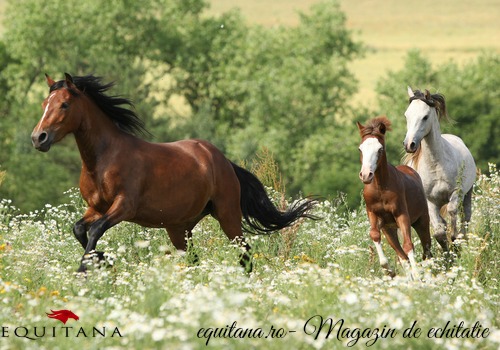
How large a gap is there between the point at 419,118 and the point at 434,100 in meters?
0.41

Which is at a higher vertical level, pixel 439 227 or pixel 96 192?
pixel 96 192

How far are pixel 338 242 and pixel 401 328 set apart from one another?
4588mm

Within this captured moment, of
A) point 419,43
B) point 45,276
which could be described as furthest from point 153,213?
point 419,43

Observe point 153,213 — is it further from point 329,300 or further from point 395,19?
point 395,19

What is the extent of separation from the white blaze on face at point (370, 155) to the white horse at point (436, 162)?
1.59 meters

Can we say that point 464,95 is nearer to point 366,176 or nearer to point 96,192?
point 366,176

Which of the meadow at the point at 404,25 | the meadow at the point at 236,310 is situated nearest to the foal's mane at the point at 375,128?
the meadow at the point at 236,310

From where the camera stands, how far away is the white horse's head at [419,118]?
412 inches

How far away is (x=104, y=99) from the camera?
9359 millimetres

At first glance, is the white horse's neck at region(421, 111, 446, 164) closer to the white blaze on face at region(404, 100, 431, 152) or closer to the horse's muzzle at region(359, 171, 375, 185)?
the white blaze on face at region(404, 100, 431, 152)

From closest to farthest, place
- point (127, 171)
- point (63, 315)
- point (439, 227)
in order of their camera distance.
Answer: point (63, 315) → point (127, 171) → point (439, 227)

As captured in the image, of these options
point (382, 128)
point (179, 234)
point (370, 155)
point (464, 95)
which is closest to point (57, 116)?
point (179, 234)

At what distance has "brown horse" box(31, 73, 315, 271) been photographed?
892 centimetres

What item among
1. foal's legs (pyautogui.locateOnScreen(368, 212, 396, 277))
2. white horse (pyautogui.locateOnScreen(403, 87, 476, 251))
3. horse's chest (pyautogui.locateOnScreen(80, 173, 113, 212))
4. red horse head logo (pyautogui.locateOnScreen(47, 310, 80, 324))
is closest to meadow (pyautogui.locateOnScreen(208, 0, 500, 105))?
white horse (pyautogui.locateOnScreen(403, 87, 476, 251))
